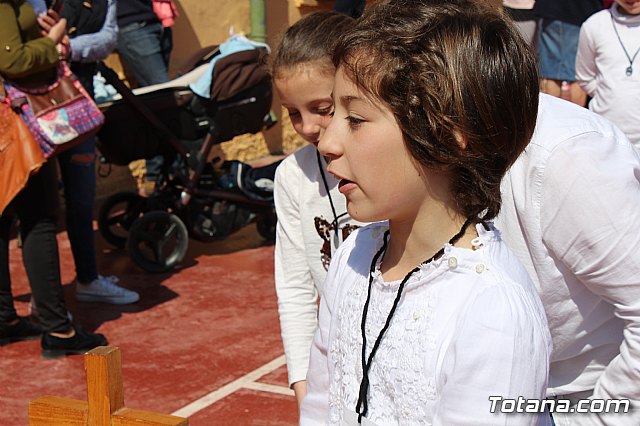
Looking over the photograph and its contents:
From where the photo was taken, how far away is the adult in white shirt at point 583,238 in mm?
1871

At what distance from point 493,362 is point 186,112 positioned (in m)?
5.12

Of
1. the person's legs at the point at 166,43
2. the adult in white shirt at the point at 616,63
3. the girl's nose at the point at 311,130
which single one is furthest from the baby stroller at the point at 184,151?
the girl's nose at the point at 311,130

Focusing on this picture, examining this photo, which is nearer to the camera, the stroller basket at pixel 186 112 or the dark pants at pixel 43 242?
the dark pants at pixel 43 242

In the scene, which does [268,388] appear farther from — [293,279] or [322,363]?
[322,363]

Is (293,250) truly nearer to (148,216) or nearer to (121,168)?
(148,216)

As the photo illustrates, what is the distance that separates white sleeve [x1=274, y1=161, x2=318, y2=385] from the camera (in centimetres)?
266

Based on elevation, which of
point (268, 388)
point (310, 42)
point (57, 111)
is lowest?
point (268, 388)

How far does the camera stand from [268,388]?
4.38 meters

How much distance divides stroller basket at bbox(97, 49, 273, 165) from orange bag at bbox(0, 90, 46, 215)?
61.9 inches

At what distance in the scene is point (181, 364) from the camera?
185 inches

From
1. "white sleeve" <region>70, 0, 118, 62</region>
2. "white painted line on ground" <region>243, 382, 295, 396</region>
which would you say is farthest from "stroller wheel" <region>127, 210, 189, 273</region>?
"white painted line on ground" <region>243, 382, 295, 396</region>

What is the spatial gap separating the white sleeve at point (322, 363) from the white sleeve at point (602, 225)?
0.42 meters

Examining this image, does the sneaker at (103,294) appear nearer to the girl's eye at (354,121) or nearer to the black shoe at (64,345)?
the black shoe at (64,345)
